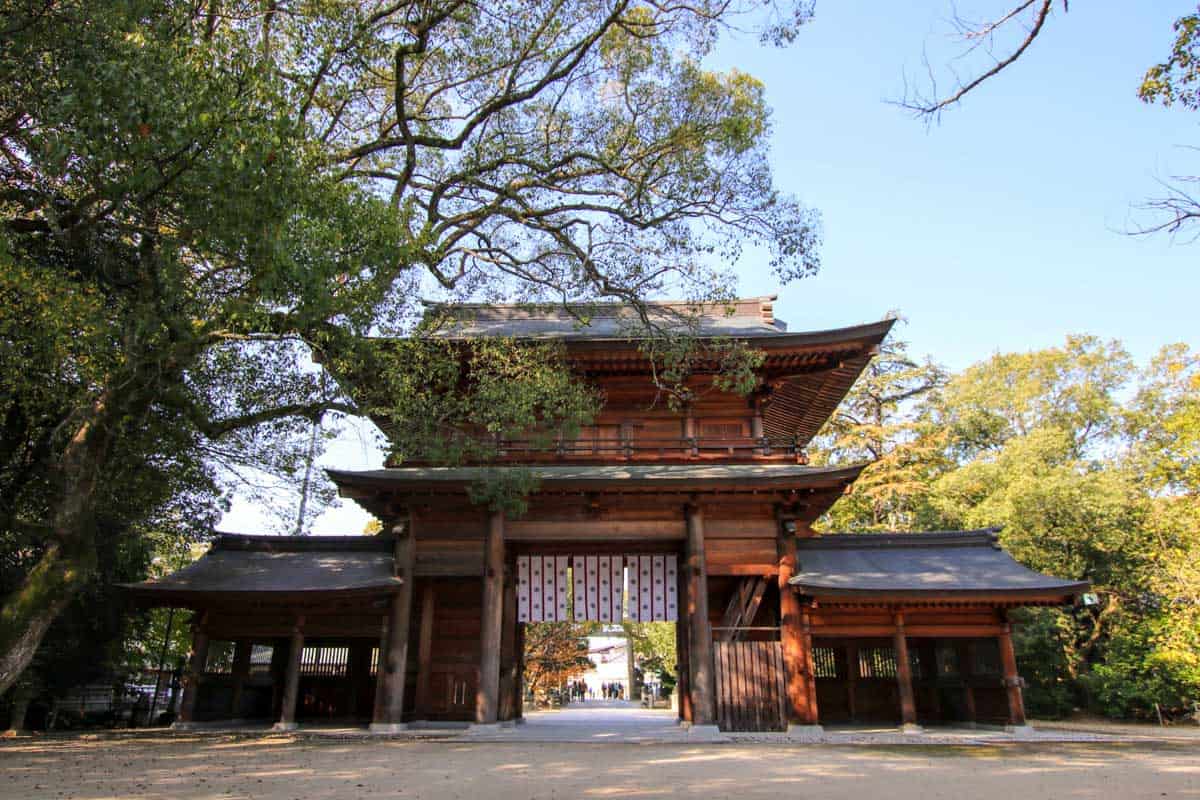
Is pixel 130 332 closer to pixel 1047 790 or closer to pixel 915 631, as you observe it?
pixel 1047 790

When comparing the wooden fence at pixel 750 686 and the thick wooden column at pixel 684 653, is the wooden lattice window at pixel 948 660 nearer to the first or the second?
the wooden fence at pixel 750 686

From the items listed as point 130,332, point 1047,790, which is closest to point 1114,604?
point 1047,790

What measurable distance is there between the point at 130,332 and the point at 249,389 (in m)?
Answer: 3.03

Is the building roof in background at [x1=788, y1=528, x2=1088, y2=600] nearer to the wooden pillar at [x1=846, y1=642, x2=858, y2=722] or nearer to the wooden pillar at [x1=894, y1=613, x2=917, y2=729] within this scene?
the wooden pillar at [x1=894, y1=613, x2=917, y2=729]

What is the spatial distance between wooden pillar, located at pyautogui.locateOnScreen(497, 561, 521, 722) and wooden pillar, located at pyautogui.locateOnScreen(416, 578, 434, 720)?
1572 millimetres

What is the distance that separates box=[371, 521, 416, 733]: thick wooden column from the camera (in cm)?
1284

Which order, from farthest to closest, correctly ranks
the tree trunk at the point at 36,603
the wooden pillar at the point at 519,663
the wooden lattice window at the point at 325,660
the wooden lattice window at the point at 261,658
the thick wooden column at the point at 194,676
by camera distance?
1. the wooden lattice window at the point at 261,658
2. the wooden lattice window at the point at 325,660
3. the wooden pillar at the point at 519,663
4. the thick wooden column at the point at 194,676
5. the tree trunk at the point at 36,603

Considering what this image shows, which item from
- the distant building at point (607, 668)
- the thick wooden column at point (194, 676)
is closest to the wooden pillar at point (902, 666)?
the thick wooden column at point (194, 676)

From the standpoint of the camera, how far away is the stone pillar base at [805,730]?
12445 millimetres

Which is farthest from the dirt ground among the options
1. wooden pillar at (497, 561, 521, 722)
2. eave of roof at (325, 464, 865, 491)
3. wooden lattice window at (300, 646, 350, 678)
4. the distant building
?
the distant building

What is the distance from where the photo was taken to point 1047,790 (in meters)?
7.17

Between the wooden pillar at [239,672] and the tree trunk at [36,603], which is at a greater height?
the tree trunk at [36,603]

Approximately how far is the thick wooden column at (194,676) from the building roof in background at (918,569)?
11.5 m

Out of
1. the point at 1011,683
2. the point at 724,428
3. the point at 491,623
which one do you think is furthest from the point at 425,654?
the point at 1011,683
